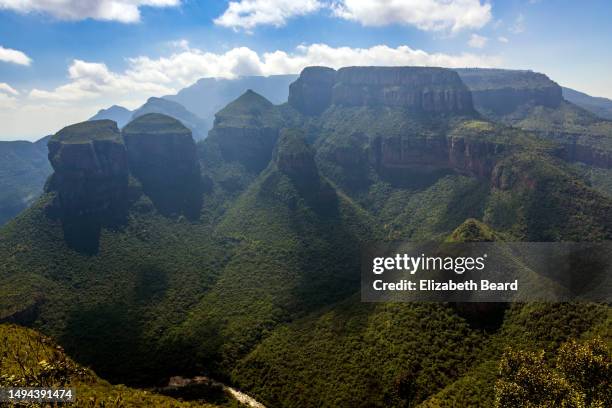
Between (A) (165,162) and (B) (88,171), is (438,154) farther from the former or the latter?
(B) (88,171)

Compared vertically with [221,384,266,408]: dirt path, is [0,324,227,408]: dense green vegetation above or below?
above

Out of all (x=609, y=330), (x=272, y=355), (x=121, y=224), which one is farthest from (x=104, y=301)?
(x=609, y=330)

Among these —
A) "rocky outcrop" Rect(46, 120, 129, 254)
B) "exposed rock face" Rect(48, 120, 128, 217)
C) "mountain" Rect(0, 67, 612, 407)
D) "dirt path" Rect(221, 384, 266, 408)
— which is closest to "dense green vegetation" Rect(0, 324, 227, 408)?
"dirt path" Rect(221, 384, 266, 408)

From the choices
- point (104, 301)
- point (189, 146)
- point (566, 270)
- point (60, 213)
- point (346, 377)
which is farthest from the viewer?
point (189, 146)

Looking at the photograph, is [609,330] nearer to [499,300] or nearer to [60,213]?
[499,300]

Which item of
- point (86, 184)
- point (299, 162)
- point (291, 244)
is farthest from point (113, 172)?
point (291, 244)

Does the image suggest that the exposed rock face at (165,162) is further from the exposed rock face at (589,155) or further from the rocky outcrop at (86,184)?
the exposed rock face at (589,155)

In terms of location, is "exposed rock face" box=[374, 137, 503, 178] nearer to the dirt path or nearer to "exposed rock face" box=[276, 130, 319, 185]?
"exposed rock face" box=[276, 130, 319, 185]
